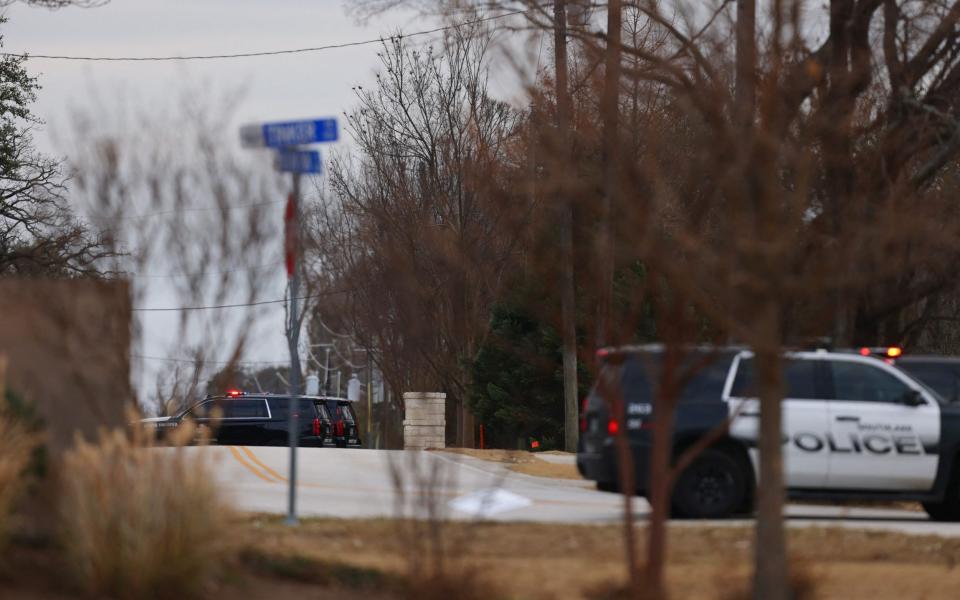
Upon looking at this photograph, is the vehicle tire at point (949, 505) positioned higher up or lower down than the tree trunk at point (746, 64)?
lower down

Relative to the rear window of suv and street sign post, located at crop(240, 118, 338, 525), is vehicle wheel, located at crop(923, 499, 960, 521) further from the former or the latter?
the rear window of suv

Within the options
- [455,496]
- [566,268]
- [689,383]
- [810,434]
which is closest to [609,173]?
[689,383]

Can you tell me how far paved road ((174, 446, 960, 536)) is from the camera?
51.7 feet

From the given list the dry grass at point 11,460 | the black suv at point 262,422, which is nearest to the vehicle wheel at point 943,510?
the dry grass at point 11,460

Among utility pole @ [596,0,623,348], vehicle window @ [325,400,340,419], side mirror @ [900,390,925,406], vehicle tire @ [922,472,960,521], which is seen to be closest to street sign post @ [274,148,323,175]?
utility pole @ [596,0,623,348]

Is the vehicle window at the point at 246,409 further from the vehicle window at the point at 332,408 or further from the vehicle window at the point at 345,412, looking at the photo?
the vehicle window at the point at 345,412

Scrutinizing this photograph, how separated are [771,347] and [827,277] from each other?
→ 1.87 ft

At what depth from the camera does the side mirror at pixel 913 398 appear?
16594 mm

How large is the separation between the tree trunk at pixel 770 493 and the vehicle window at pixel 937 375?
26.9ft

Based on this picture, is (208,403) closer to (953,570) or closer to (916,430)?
(916,430)

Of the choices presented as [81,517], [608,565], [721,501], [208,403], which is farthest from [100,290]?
[208,403]

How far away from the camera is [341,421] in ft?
123

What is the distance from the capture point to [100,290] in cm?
1223

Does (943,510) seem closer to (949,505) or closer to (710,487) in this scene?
(949,505)
